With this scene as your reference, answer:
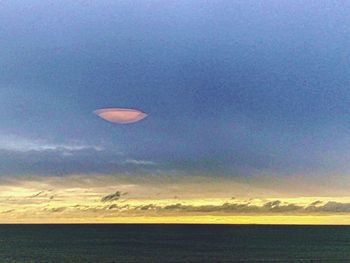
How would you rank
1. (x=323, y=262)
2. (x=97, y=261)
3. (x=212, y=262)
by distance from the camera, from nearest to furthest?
(x=323, y=262) < (x=212, y=262) < (x=97, y=261)

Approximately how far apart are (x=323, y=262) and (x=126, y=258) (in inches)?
1682

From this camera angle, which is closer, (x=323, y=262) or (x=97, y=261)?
(x=323, y=262)

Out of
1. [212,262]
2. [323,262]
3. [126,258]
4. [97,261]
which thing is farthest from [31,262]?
[323,262]

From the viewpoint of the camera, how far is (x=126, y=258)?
135m

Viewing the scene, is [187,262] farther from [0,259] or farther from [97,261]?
[0,259]

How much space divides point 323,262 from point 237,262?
50.0 feet

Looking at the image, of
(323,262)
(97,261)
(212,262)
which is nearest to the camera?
(323,262)

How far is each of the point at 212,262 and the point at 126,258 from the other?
2239 centimetres

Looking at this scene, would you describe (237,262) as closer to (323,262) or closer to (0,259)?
(323,262)

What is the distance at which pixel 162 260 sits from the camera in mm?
131375

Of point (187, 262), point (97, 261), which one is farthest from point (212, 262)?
point (97, 261)

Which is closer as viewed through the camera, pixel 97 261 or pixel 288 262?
pixel 288 262

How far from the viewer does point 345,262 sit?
114m

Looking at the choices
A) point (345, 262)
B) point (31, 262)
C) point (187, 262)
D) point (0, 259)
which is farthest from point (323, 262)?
point (0, 259)
